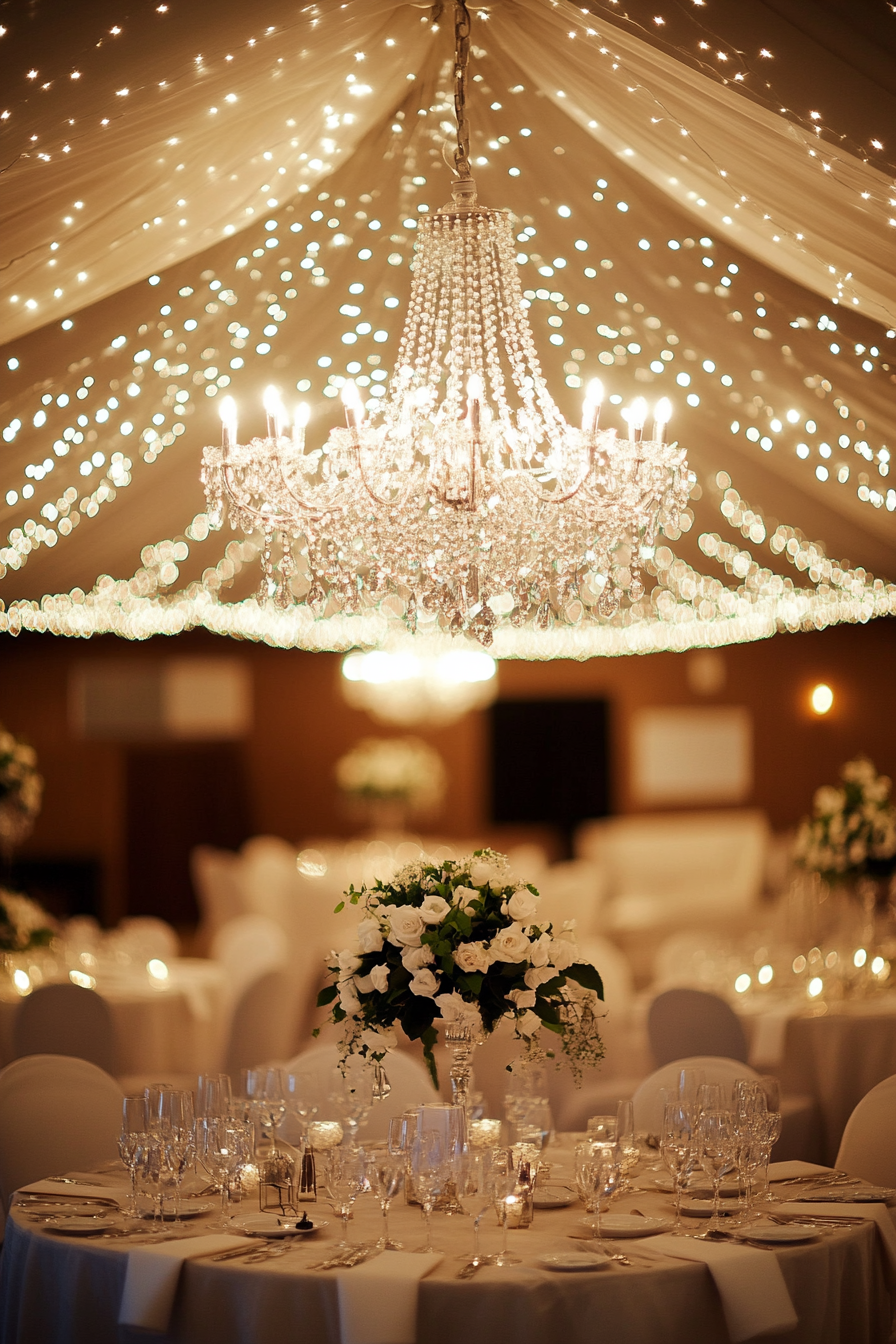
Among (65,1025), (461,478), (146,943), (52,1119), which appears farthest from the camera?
(146,943)

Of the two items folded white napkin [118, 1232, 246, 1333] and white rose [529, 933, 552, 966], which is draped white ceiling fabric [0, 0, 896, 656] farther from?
folded white napkin [118, 1232, 246, 1333]

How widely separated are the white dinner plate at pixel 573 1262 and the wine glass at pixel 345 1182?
0.40 m

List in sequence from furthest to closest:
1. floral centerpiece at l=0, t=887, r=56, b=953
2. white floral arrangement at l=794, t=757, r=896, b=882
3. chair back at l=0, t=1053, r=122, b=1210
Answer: floral centerpiece at l=0, t=887, r=56, b=953, white floral arrangement at l=794, t=757, r=896, b=882, chair back at l=0, t=1053, r=122, b=1210

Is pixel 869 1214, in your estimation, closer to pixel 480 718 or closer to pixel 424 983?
pixel 424 983

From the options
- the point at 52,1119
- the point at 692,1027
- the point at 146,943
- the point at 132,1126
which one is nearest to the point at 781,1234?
the point at 132,1126

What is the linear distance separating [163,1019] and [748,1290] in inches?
156

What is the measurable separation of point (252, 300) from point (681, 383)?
146cm

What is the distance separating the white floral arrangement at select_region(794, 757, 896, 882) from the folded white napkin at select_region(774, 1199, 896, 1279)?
3.06 m

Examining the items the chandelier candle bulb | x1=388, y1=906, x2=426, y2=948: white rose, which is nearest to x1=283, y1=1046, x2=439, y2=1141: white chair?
x1=388, y1=906, x2=426, y2=948: white rose

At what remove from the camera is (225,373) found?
462cm

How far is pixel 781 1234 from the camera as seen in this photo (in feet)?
9.08

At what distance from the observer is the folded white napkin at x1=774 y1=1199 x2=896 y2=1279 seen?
2.95 metres

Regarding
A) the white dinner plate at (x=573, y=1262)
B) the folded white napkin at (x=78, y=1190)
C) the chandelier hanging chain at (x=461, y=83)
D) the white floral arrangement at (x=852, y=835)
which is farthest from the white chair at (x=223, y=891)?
the white dinner plate at (x=573, y=1262)

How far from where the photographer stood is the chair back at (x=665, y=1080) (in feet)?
12.4
